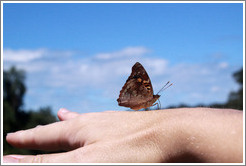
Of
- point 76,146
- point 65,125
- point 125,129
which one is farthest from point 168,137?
point 65,125

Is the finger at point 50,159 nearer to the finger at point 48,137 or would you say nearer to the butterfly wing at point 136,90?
the finger at point 48,137

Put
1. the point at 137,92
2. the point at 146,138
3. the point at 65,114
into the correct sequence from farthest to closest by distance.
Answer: the point at 65,114, the point at 137,92, the point at 146,138

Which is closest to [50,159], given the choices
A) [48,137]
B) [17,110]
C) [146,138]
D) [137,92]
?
[48,137]

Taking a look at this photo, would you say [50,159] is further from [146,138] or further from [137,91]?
[137,91]

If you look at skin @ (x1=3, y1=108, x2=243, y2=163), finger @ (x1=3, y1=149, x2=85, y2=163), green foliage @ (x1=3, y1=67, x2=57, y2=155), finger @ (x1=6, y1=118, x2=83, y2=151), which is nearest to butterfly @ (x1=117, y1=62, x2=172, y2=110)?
skin @ (x1=3, y1=108, x2=243, y2=163)

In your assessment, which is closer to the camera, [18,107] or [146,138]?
[146,138]

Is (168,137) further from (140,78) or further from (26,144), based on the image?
(26,144)

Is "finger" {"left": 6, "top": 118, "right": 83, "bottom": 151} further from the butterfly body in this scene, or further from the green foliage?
the green foliage
